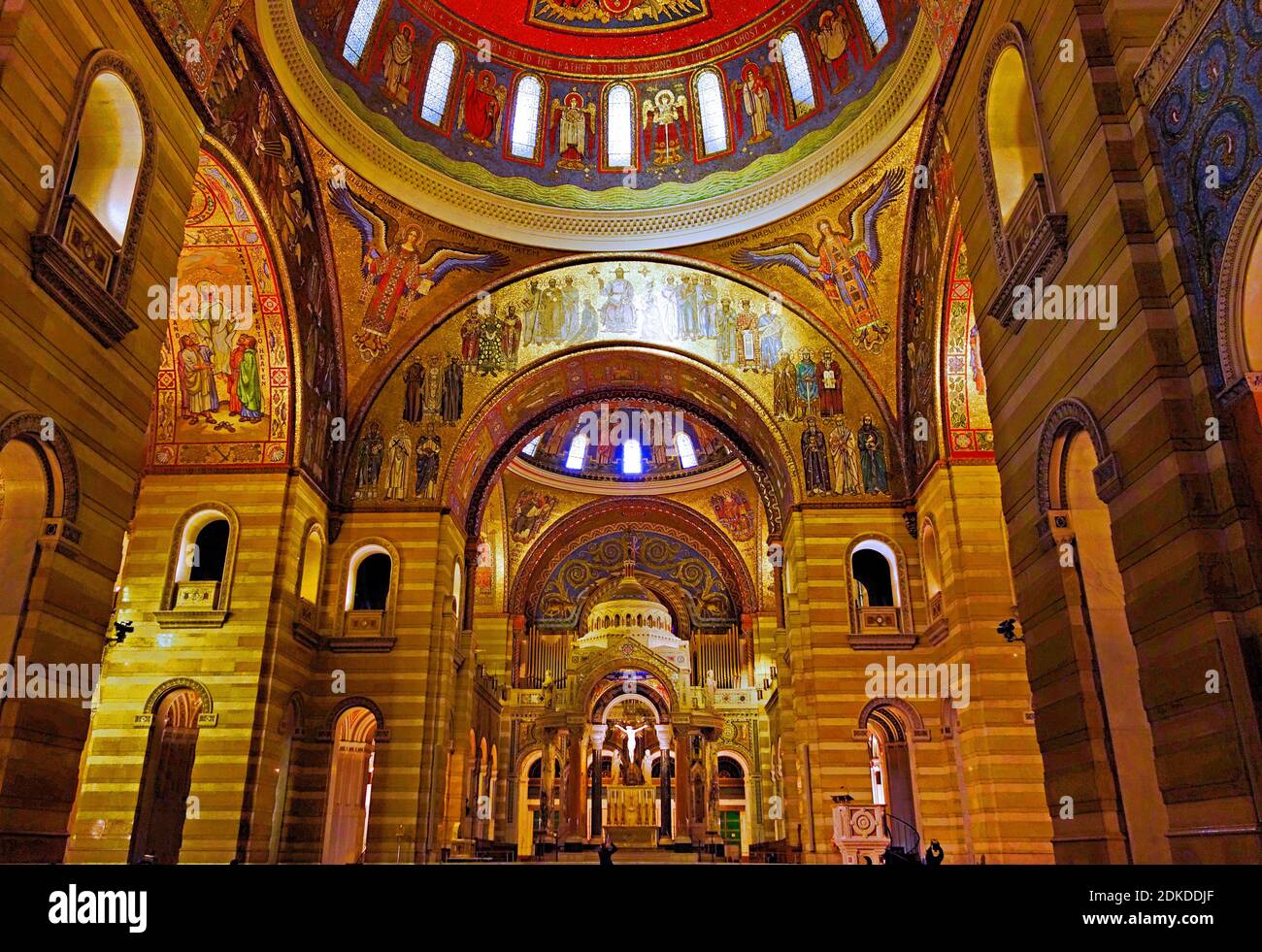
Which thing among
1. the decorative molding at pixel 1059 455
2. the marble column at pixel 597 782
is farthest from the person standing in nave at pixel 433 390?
the marble column at pixel 597 782

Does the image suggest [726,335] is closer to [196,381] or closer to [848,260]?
[848,260]

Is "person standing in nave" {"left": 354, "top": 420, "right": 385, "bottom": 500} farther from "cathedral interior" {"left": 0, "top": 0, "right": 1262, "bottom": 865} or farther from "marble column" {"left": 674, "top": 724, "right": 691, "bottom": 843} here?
"marble column" {"left": 674, "top": 724, "right": 691, "bottom": 843}

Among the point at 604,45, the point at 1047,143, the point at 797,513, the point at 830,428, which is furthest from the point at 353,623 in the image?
the point at 1047,143

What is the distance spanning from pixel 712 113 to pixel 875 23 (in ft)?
16.3

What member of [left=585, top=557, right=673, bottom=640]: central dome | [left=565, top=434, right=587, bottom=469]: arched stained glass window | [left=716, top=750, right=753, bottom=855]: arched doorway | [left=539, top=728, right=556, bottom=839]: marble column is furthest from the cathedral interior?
[left=565, top=434, right=587, bottom=469]: arched stained glass window

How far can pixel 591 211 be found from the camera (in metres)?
23.3

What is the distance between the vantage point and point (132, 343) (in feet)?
35.6

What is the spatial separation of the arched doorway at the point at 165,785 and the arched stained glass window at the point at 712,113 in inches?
705

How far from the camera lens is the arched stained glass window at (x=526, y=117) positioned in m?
23.0

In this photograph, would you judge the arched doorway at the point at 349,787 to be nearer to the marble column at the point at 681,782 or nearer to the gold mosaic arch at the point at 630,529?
the gold mosaic arch at the point at 630,529

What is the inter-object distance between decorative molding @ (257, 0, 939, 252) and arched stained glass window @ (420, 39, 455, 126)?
4.72 ft

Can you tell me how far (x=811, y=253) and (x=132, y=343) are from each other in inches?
626

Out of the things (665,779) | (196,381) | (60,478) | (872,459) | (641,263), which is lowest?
(665,779)

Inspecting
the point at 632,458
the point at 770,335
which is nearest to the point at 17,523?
the point at 770,335
